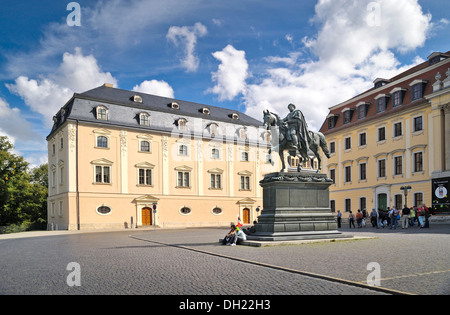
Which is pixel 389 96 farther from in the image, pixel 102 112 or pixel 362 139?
pixel 102 112

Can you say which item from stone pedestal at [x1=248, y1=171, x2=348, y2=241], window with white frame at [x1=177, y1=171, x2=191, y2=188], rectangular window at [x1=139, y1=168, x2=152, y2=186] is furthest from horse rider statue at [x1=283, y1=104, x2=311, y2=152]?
window with white frame at [x1=177, y1=171, x2=191, y2=188]

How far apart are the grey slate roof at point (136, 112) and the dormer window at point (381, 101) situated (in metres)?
18.1

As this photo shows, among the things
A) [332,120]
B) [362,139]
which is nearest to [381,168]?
[362,139]

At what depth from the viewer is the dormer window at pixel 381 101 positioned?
140ft

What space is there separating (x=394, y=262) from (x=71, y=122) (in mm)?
38184

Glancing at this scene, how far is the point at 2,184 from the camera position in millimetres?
47625

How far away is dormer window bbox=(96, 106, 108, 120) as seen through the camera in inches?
1731

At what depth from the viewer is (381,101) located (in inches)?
1704

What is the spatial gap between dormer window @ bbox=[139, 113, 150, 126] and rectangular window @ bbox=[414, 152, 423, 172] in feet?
95.4

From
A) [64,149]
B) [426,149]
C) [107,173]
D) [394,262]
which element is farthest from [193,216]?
[394,262]

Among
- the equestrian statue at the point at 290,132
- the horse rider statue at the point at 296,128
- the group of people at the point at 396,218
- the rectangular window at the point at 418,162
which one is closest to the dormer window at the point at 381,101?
the rectangular window at the point at 418,162

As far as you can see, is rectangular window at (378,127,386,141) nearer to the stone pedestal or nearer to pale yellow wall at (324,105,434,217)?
pale yellow wall at (324,105,434,217)

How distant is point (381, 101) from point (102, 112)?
99.9ft

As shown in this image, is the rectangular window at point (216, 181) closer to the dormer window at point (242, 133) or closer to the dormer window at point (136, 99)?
the dormer window at point (242, 133)
